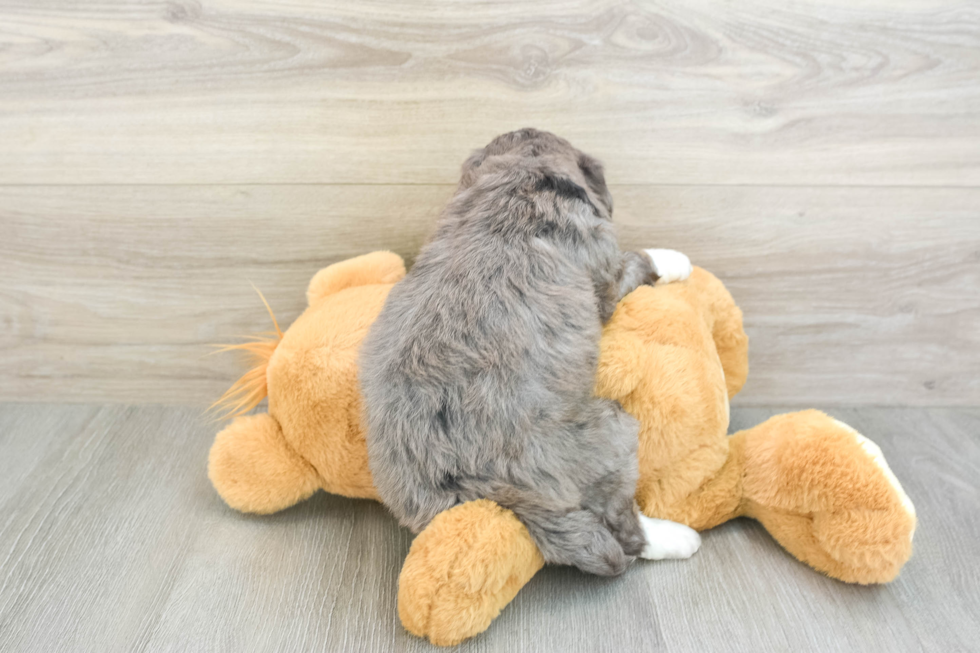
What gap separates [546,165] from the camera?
799mm

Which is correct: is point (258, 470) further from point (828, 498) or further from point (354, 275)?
point (828, 498)

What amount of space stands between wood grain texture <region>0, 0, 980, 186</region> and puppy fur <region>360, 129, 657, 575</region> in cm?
26

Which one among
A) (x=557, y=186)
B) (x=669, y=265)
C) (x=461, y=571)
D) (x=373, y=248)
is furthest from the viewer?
(x=373, y=248)

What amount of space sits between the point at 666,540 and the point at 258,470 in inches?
21.3

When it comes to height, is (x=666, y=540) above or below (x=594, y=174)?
below

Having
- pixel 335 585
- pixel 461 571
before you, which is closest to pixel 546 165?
pixel 461 571

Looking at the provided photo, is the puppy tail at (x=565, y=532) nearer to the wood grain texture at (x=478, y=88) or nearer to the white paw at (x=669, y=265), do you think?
the white paw at (x=669, y=265)

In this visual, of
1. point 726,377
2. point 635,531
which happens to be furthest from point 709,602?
point 726,377

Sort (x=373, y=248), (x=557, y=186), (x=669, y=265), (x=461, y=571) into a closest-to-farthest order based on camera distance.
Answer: (x=461, y=571)
(x=557, y=186)
(x=669, y=265)
(x=373, y=248)

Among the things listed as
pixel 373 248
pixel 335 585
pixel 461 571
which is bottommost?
pixel 335 585

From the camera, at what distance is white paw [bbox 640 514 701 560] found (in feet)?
2.72

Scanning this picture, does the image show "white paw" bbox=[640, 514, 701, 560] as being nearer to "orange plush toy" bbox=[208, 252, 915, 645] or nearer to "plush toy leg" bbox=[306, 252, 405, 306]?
"orange plush toy" bbox=[208, 252, 915, 645]

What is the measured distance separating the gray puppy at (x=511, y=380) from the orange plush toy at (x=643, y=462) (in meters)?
0.04

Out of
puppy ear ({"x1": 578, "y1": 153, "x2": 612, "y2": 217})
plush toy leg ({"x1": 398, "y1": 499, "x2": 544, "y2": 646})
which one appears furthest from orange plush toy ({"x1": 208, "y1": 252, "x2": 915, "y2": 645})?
puppy ear ({"x1": 578, "y1": 153, "x2": 612, "y2": 217})
